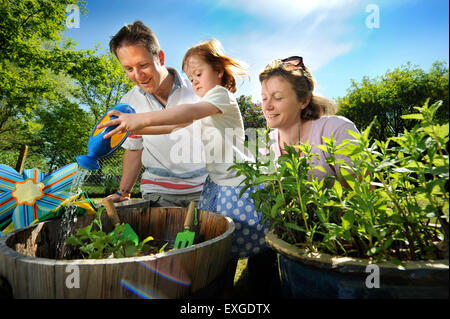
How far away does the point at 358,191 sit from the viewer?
64cm

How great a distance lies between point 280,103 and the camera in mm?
1810

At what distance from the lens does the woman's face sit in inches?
71.1

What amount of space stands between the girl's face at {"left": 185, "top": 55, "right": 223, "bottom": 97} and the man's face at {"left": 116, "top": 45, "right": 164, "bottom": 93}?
0.29 metres

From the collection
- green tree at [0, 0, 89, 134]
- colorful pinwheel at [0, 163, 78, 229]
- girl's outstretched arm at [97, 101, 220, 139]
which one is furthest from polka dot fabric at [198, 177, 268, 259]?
green tree at [0, 0, 89, 134]

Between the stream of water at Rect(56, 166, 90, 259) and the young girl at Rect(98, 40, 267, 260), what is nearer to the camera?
the stream of water at Rect(56, 166, 90, 259)

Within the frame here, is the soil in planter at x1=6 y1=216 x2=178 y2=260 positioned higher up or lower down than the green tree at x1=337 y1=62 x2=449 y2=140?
lower down

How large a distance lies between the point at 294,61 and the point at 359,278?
162cm

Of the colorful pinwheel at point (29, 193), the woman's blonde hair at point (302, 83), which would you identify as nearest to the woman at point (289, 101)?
the woman's blonde hair at point (302, 83)

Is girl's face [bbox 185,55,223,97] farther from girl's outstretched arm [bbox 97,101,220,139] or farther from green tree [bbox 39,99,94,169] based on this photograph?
green tree [bbox 39,99,94,169]

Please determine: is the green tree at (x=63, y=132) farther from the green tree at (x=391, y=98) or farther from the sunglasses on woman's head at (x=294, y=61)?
the sunglasses on woman's head at (x=294, y=61)

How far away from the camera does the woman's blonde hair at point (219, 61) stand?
186 centimetres
